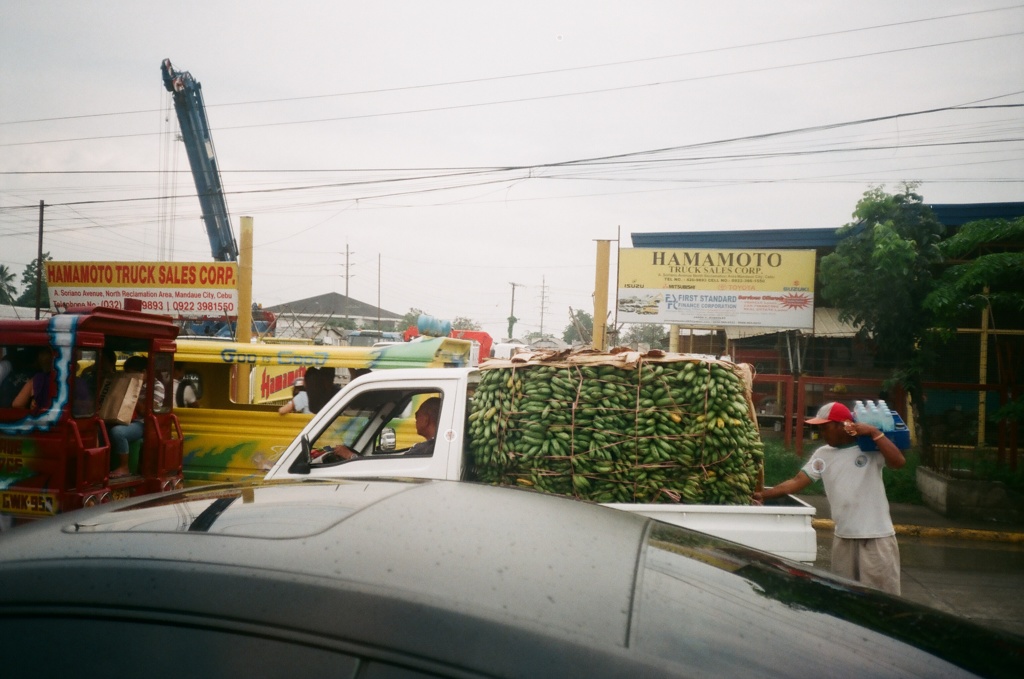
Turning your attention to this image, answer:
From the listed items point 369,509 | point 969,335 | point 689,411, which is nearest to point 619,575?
point 369,509

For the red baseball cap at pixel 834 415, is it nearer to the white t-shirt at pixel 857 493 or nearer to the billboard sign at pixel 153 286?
the white t-shirt at pixel 857 493

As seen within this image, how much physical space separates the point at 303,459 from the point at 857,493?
3714mm

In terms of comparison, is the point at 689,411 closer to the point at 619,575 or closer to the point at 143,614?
the point at 619,575

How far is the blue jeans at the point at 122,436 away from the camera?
23.7ft

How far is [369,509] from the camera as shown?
6.20 feet

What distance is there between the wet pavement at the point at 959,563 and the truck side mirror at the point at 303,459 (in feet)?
17.7

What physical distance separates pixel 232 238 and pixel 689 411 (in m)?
20.6

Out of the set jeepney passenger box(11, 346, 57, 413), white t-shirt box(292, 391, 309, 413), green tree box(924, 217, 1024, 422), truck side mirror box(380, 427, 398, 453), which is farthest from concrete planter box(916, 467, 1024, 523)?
jeepney passenger box(11, 346, 57, 413)

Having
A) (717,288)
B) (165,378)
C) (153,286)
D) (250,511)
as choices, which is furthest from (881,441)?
(153,286)

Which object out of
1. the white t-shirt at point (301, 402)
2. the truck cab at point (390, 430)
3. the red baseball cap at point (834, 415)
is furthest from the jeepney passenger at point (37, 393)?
the red baseball cap at point (834, 415)

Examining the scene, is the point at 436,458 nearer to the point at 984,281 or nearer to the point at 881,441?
the point at 881,441

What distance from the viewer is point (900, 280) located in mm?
11703

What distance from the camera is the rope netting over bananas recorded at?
4684 millimetres

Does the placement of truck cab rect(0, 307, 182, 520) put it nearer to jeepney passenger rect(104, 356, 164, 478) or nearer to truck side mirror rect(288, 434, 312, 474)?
jeepney passenger rect(104, 356, 164, 478)
